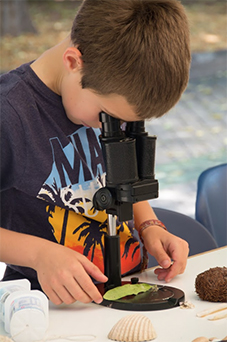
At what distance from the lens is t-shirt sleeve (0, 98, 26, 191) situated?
3.48 ft

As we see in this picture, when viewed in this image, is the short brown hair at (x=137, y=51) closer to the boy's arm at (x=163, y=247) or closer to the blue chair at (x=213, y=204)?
the boy's arm at (x=163, y=247)

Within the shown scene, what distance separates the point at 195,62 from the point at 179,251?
227 inches

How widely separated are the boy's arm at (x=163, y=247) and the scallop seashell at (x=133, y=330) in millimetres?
256

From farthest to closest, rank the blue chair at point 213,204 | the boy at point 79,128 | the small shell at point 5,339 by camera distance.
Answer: the blue chair at point 213,204 → the boy at point 79,128 → the small shell at point 5,339

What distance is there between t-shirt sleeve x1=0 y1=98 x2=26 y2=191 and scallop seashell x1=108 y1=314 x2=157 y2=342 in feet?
1.27

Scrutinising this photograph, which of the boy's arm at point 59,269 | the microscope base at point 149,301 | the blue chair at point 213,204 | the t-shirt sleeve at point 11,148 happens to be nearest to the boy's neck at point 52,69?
the t-shirt sleeve at point 11,148

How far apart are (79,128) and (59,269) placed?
0.36 m

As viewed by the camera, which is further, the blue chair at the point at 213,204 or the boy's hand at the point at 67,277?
the blue chair at the point at 213,204

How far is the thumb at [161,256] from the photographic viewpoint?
3.84ft

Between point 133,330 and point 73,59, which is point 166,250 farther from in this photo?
Result: point 73,59

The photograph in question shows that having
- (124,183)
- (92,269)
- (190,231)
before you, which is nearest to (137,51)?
(124,183)

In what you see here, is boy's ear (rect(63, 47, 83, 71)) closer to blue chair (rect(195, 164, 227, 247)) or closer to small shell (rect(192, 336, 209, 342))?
small shell (rect(192, 336, 209, 342))

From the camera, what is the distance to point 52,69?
A: 115 centimetres

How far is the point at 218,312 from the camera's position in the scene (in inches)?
38.4
